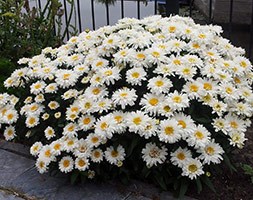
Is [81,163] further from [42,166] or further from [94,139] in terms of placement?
[42,166]

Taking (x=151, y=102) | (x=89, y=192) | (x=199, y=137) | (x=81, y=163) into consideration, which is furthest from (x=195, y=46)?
(x=89, y=192)

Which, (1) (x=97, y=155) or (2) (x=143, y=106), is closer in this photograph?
(2) (x=143, y=106)

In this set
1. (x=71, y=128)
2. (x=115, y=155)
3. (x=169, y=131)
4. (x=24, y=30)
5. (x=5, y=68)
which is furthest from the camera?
(x=24, y=30)

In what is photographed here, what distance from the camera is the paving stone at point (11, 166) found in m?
2.82

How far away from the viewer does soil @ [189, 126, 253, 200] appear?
2521 millimetres

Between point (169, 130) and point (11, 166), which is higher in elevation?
point (169, 130)

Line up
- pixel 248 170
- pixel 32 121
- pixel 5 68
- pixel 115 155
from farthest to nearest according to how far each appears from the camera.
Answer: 1. pixel 5 68
2. pixel 32 121
3. pixel 248 170
4. pixel 115 155

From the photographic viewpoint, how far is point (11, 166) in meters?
2.96

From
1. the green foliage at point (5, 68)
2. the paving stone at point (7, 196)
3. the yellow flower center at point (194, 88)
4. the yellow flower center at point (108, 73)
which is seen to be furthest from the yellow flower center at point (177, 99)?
the green foliage at point (5, 68)

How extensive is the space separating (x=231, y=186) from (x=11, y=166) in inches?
58.6

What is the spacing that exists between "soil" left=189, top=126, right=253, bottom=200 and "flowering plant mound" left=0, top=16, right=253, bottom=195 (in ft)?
0.44

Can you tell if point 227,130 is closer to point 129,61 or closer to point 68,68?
point 129,61

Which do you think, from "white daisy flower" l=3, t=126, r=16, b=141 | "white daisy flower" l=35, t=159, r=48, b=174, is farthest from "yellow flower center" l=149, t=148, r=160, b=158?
"white daisy flower" l=3, t=126, r=16, b=141

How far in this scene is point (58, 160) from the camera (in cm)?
263
